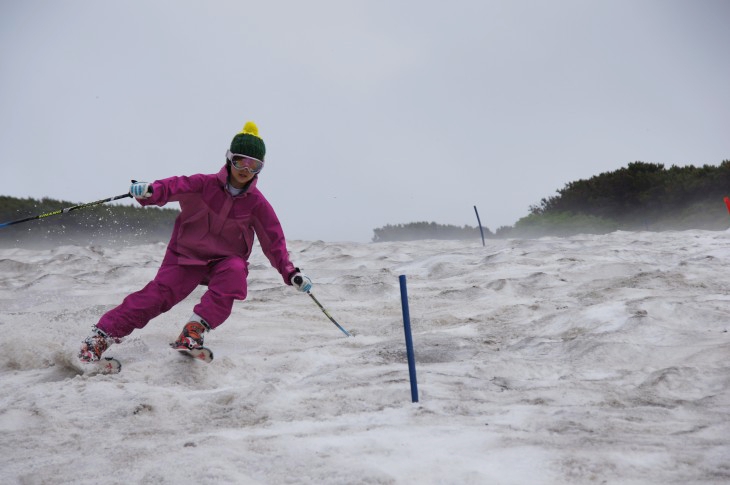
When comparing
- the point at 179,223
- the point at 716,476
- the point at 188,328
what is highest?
the point at 179,223

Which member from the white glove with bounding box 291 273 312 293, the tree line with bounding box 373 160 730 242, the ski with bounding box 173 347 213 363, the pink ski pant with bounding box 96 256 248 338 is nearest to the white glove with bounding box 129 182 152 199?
the pink ski pant with bounding box 96 256 248 338

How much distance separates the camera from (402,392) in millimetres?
2605

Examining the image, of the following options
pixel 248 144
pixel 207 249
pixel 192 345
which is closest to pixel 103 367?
pixel 192 345

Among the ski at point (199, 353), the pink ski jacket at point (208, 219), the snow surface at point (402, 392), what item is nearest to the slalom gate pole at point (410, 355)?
the snow surface at point (402, 392)

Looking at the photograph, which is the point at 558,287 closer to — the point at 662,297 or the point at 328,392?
the point at 662,297

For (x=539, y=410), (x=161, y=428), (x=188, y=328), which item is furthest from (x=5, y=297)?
(x=539, y=410)

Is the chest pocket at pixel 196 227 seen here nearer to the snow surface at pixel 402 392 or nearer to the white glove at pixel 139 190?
the white glove at pixel 139 190

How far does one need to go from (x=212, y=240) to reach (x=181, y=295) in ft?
1.19

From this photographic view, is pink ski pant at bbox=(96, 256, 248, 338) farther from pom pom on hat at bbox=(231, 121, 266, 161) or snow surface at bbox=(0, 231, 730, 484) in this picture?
pom pom on hat at bbox=(231, 121, 266, 161)

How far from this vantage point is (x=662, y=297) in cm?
399

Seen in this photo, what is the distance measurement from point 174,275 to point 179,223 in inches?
13.4

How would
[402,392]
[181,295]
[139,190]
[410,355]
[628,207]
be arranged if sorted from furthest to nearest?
[628,207] → [181,295] → [139,190] → [402,392] → [410,355]

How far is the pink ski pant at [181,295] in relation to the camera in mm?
3376

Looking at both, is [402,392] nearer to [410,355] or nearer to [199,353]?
[410,355]
